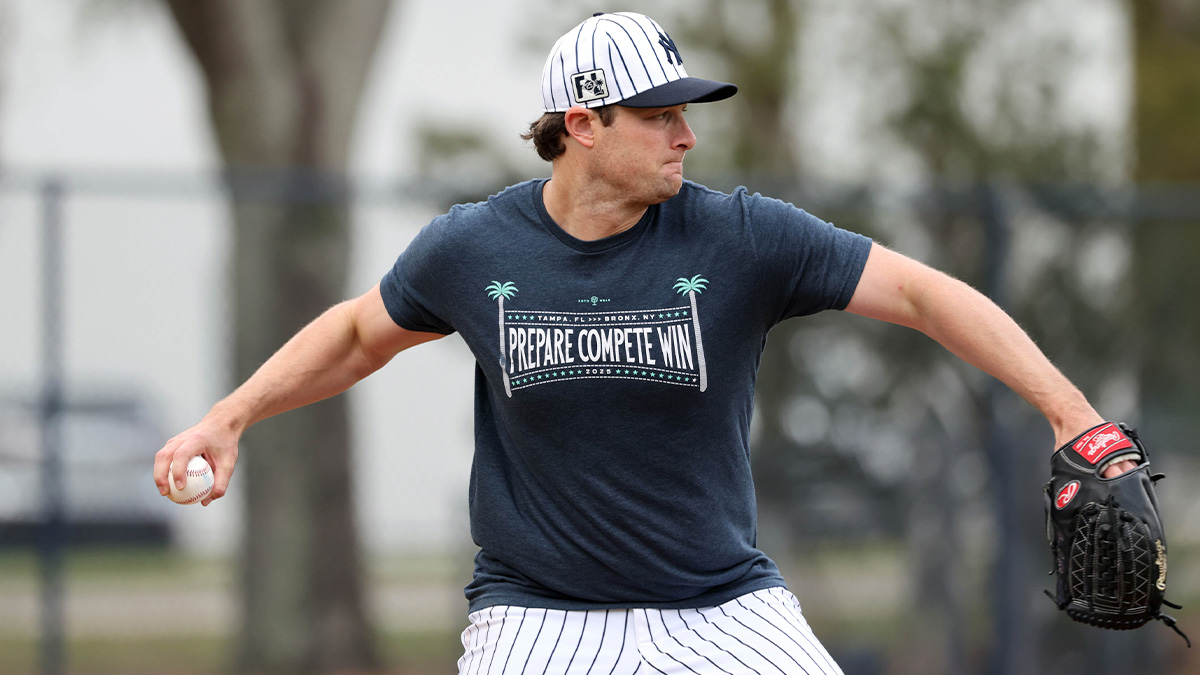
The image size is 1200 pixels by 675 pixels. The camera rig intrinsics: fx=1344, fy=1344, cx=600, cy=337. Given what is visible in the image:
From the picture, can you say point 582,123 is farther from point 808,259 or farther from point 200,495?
point 200,495

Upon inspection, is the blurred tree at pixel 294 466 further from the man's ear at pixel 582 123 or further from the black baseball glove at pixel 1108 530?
the black baseball glove at pixel 1108 530

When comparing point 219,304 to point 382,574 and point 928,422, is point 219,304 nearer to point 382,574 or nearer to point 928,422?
point 382,574

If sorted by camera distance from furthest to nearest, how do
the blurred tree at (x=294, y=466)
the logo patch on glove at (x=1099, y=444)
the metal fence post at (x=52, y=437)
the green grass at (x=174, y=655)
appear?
1. the blurred tree at (x=294, y=466)
2. the green grass at (x=174, y=655)
3. the metal fence post at (x=52, y=437)
4. the logo patch on glove at (x=1099, y=444)

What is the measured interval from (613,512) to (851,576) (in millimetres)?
4953

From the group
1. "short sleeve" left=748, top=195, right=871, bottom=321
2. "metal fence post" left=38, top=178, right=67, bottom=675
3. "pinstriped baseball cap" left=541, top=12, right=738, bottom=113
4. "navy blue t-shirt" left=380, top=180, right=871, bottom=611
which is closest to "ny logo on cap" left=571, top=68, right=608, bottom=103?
"pinstriped baseball cap" left=541, top=12, right=738, bottom=113

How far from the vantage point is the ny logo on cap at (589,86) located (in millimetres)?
3527

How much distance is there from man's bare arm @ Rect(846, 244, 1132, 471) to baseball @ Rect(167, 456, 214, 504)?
173 centimetres

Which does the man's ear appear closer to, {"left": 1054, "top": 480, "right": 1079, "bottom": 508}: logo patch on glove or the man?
the man

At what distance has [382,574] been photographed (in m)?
7.82

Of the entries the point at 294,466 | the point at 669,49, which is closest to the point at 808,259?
the point at 669,49

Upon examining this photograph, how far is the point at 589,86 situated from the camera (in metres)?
3.56

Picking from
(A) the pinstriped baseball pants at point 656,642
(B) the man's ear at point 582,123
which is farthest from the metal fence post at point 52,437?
(B) the man's ear at point 582,123

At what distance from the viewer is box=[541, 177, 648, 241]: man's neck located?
355 centimetres

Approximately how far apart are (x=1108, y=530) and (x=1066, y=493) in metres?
0.13
